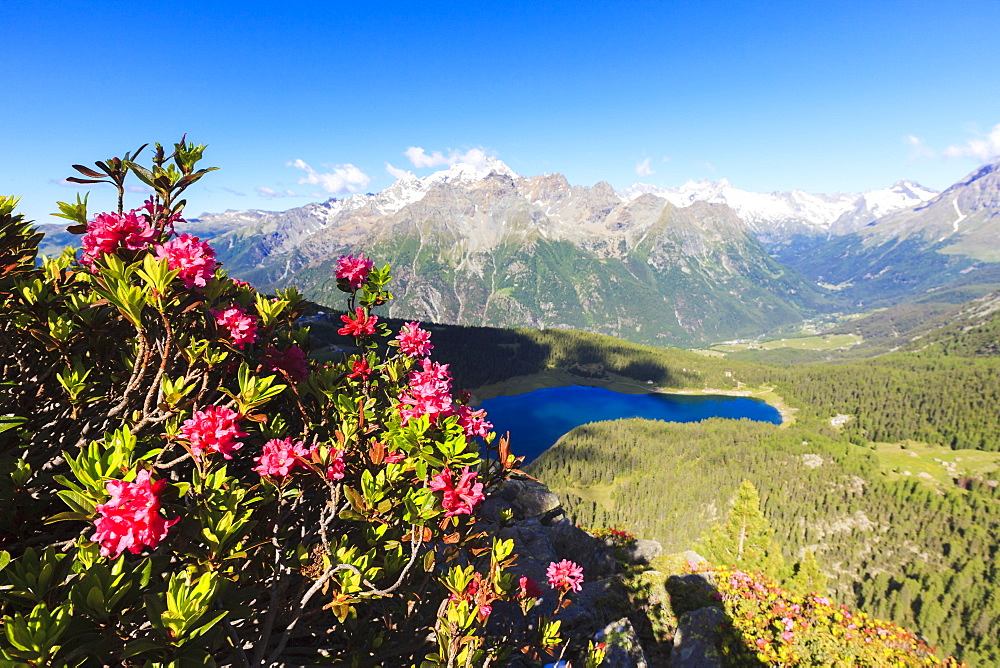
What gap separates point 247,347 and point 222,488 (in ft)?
5.22

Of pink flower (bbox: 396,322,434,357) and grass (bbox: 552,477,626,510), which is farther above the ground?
pink flower (bbox: 396,322,434,357)

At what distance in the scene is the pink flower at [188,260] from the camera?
2.92 metres

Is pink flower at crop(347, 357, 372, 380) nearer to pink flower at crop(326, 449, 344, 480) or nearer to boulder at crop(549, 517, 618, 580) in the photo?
pink flower at crop(326, 449, 344, 480)

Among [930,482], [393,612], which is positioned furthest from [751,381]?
[393,612]

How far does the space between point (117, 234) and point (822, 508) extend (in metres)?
135

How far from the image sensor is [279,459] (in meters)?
3.12

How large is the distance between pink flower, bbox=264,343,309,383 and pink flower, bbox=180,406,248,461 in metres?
1.25

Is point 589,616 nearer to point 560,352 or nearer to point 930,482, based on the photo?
point 930,482

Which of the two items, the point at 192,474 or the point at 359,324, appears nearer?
the point at 192,474

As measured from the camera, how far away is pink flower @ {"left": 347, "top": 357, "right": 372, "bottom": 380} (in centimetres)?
471

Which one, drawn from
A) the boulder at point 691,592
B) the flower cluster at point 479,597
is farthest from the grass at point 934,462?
the flower cluster at point 479,597

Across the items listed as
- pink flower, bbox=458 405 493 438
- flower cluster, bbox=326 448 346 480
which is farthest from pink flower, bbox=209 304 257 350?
pink flower, bbox=458 405 493 438

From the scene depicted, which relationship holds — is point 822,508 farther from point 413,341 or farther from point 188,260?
point 188,260

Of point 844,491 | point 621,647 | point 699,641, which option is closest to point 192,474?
point 621,647
